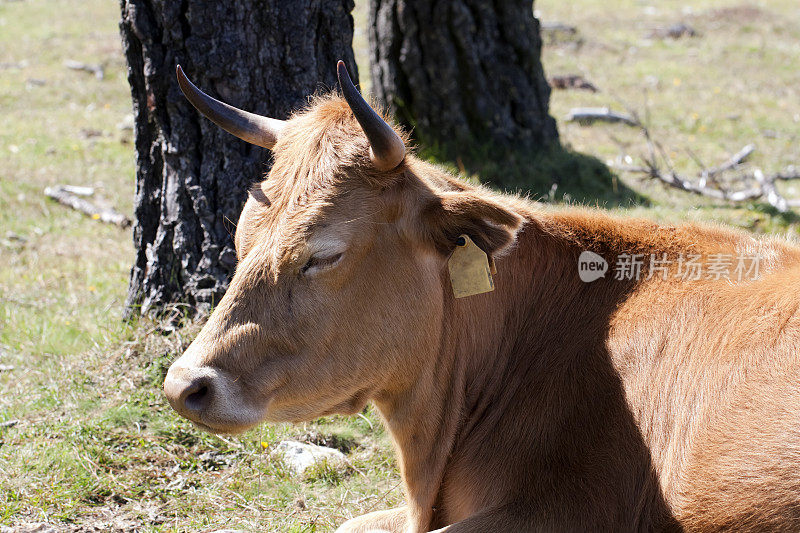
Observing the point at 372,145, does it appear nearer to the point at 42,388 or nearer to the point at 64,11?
the point at 42,388

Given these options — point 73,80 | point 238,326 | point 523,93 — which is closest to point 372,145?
point 238,326

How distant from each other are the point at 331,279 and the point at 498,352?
1.04m

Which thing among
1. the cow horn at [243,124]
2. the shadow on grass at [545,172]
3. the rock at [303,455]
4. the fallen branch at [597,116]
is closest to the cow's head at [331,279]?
the cow horn at [243,124]

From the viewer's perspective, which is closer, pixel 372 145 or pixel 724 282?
pixel 372 145

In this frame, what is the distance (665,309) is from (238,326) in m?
1.94

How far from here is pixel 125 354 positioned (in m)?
5.52

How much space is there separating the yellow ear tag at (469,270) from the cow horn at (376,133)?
482mm

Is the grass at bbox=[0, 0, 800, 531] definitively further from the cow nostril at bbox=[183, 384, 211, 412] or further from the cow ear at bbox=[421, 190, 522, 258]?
the cow ear at bbox=[421, 190, 522, 258]

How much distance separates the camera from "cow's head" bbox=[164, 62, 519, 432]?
11.0 feet

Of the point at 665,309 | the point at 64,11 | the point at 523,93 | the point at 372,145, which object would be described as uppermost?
the point at 64,11

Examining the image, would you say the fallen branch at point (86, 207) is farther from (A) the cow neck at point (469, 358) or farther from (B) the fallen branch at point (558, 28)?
(B) the fallen branch at point (558, 28)

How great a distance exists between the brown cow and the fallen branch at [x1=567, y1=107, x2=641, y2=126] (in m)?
8.44

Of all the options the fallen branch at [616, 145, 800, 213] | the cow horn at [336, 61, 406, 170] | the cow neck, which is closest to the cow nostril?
the cow neck

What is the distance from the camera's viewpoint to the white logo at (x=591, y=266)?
3953mm
